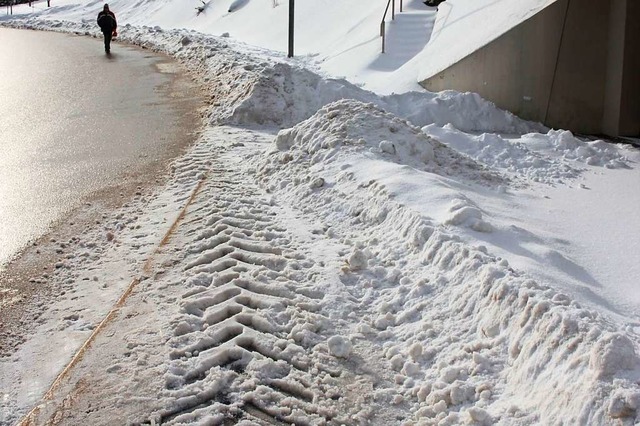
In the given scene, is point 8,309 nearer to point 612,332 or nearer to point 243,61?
point 612,332

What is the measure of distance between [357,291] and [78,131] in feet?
25.6

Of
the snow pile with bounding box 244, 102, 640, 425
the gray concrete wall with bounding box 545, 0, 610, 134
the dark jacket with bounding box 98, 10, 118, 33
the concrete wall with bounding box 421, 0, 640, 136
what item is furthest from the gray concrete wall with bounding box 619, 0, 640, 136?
the dark jacket with bounding box 98, 10, 118, 33

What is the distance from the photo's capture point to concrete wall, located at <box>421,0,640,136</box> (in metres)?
11.0

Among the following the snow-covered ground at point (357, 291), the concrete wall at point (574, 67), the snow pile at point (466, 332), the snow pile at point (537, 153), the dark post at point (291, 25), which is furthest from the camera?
the dark post at point (291, 25)

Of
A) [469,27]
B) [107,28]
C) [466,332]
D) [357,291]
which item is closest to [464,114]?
[469,27]

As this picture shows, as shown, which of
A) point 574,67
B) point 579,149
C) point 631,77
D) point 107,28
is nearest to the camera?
point 579,149

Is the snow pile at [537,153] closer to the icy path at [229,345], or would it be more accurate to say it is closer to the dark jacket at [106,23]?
the icy path at [229,345]

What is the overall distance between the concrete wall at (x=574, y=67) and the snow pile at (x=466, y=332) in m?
5.74

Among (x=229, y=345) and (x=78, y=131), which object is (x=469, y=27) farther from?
(x=229, y=345)

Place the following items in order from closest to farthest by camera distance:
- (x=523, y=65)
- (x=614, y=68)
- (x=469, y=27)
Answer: (x=614, y=68)
(x=523, y=65)
(x=469, y=27)

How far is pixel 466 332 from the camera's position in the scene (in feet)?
14.6

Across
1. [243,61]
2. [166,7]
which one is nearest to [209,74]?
[243,61]

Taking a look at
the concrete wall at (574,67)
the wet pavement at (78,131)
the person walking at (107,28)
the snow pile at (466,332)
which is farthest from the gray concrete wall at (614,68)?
the person walking at (107,28)

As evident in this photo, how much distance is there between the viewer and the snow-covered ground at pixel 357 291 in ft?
13.0
